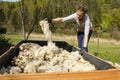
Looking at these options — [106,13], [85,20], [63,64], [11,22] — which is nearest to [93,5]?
[106,13]

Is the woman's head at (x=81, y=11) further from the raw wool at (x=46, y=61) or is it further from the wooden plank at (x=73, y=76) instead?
the wooden plank at (x=73, y=76)

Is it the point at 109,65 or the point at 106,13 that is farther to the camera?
the point at 106,13

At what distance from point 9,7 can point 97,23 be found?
430 inches

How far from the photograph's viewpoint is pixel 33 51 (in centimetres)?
762

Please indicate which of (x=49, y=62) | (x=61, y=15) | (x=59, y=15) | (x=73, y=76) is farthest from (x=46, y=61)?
(x=59, y=15)

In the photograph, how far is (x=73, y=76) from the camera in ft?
13.2

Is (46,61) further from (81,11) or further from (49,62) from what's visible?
(81,11)

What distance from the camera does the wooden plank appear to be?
153 inches

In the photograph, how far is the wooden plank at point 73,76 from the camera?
12.8ft

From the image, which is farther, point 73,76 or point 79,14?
point 79,14

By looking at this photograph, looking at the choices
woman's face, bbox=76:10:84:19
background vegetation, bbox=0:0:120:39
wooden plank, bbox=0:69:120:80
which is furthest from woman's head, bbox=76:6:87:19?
background vegetation, bbox=0:0:120:39

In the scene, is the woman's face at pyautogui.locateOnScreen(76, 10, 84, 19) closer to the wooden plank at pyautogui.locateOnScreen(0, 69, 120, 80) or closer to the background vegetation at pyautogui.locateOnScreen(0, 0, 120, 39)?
the wooden plank at pyautogui.locateOnScreen(0, 69, 120, 80)

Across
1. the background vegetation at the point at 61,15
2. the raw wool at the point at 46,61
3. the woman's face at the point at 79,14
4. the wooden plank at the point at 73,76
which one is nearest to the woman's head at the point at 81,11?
the woman's face at the point at 79,14

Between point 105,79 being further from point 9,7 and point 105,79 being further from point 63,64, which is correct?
point 9,7
